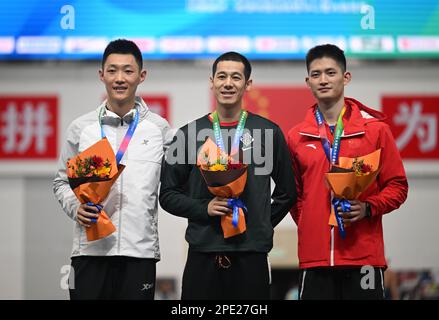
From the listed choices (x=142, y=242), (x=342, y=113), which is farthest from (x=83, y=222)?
(x=342, y=113)

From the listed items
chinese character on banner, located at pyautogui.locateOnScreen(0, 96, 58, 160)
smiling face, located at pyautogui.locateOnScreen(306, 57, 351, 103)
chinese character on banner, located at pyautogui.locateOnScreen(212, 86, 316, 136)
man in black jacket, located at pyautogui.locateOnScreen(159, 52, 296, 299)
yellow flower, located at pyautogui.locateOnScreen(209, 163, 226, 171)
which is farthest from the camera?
chinese character on banner, located at pyautogui.locateOnScreen(0, 96, 58, 160)

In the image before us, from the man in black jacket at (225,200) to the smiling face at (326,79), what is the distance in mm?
279

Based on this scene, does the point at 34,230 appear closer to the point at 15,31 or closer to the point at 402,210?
the point at 15,31

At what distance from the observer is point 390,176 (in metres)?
3.15

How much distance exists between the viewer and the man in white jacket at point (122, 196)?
301 cm

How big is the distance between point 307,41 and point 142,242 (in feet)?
8.38

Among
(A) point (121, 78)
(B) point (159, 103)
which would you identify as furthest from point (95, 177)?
(B) point (159, 103)

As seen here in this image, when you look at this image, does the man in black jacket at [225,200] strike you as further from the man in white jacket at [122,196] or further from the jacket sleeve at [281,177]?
the man in white jacket at [122,196]

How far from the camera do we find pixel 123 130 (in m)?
3.19

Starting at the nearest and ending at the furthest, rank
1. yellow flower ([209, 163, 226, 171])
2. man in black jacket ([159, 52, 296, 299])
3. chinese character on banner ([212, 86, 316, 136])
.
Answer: yellow flower ([209, 163, 226, 171]), man in black jacket ([159, 52, 296, 299]), chinese character on banner ([212, 86, 316, 136])

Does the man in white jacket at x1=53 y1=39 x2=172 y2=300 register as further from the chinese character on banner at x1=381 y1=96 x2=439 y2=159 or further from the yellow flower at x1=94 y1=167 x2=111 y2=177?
the chinese character on banner at x1=381 y1=96 x2=439 y2=159

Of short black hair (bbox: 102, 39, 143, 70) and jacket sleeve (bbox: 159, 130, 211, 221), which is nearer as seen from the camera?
jacket sleeve (bbox: 159, 130, 211, 221)

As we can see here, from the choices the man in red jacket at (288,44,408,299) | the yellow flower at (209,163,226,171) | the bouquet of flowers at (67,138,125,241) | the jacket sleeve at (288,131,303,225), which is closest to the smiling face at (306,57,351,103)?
the man in red jacket at (288,44,408,299)

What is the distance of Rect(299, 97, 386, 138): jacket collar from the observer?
10.4 feet
